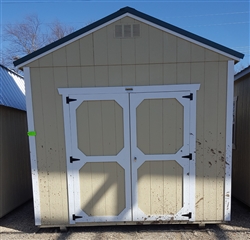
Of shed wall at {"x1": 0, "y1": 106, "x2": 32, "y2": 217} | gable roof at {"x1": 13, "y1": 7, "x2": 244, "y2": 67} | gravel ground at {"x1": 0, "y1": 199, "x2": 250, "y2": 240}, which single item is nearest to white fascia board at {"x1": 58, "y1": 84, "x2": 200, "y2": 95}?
gable roof at {"x1": 13, "y1": 7, "x2": 244, "y2": 67}

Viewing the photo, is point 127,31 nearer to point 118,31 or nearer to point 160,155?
point 118,31

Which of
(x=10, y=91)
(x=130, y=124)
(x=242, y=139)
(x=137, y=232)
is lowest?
(x=137, y=232)

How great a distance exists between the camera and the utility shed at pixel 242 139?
341cm

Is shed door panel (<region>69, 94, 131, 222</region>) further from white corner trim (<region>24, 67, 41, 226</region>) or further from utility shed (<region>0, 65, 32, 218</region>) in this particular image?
utility shed (<region>0, 65, 32, 218</region>)

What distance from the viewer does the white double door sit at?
270 centimetres

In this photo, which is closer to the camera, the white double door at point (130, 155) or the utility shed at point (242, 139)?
the white double door at point (130, 155)

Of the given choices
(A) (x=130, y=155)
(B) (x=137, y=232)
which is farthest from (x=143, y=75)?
(B) (x=137, y=232)

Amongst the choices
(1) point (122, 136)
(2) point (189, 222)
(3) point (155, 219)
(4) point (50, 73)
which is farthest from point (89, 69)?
(2) point (189, 222)

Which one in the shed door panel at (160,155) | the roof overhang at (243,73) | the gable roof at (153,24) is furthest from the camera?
the roof overhang at (243,73)

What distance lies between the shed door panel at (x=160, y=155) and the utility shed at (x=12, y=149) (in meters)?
2.39

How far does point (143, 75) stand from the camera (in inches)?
105

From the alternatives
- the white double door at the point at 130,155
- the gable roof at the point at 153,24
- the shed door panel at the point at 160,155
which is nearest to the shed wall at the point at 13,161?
the white double door at the point at 130,155

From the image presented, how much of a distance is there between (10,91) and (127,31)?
9.29 feet

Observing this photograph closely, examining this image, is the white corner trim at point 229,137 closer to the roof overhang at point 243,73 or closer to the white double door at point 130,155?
the white double door at point 130,155
